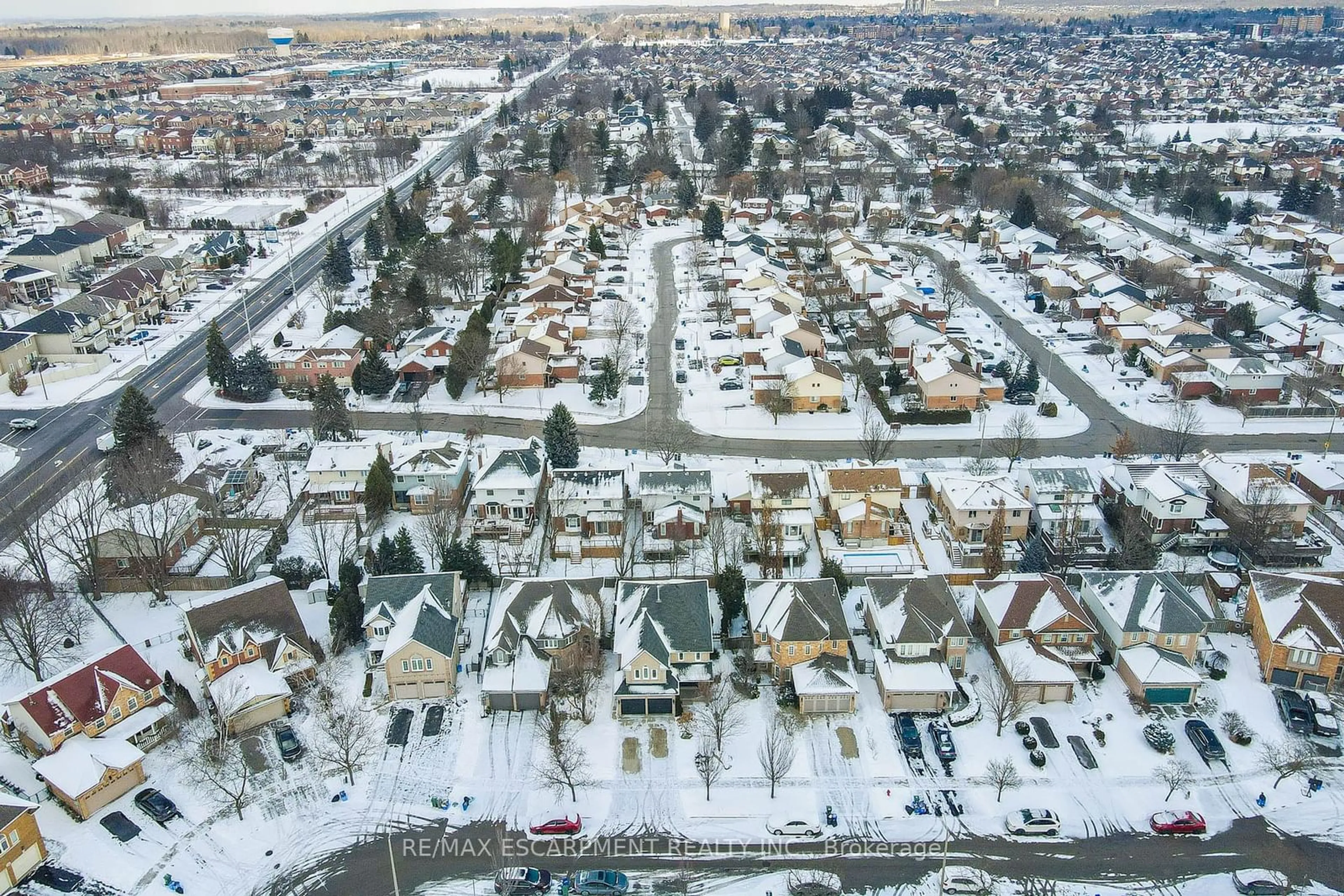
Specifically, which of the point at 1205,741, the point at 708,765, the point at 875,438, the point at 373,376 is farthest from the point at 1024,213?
the point at 708,765

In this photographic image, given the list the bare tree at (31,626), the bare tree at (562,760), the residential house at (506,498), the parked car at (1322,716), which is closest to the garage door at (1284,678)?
the parked car at (1322,716)

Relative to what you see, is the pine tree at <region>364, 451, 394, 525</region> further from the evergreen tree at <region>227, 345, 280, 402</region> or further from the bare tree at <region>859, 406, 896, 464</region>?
the bare tree at <region>859, 406, 896, 464</region>

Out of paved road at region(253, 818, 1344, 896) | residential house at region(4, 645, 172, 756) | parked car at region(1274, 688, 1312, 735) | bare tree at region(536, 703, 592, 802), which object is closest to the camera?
paved road at region(253, 818, 1344, 896)

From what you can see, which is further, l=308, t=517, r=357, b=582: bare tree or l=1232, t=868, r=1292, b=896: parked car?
l=308, t=517, r=357, b=582: bare tree

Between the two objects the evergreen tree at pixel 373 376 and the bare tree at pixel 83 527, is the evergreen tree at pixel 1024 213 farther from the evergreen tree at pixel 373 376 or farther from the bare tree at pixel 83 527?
the bare tree at pixel 83 527

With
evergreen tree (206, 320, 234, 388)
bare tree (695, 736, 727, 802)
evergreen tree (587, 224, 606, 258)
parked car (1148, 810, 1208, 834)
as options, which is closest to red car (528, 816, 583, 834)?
bare tree (695, 736, 727, 802)

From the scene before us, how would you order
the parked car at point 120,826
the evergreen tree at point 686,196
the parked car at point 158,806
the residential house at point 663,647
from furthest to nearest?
1. the evergreen tree at point 686,196
2. the residential house at point 663,647
3. the parked car at point 158,806
4. the parked car at point 120,826
